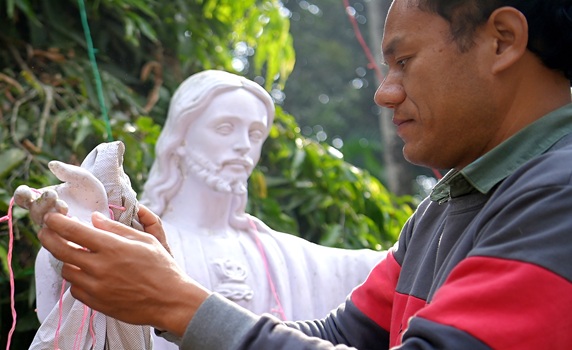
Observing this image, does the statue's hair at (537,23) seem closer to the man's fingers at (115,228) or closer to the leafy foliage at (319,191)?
the man's fingers at (115,228)

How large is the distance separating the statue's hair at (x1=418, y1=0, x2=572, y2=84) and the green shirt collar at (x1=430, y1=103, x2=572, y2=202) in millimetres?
76

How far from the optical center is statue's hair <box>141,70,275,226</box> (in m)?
2.75

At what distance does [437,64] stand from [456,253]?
0.88 feet

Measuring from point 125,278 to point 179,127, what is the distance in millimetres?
1547

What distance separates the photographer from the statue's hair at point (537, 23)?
132cm

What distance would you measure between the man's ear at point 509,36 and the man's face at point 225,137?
146cm

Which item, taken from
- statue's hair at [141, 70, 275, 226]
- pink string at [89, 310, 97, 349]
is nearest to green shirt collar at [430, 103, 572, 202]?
pink string at [89, 310, 97, 349]

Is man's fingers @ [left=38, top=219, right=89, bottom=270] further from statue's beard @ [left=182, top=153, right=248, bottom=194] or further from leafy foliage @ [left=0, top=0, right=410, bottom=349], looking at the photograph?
leafy foliage @ [left=0, top=0, right=410, bottom=349]

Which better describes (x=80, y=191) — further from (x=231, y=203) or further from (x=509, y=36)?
(x=231, y=203)

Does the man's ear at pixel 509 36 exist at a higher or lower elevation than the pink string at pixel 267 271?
higher

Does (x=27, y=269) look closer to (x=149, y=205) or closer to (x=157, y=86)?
(x=149, y=205)

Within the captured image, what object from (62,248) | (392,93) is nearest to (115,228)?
(62,248)

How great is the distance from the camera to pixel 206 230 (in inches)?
108

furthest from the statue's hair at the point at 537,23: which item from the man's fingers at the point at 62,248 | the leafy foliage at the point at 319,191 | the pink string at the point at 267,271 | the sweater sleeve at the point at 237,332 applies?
the leafy foliage at the point at 319,191
